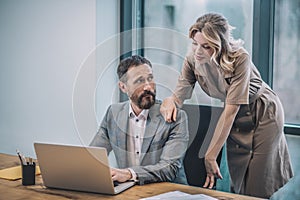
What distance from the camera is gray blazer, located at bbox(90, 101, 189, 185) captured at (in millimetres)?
2443

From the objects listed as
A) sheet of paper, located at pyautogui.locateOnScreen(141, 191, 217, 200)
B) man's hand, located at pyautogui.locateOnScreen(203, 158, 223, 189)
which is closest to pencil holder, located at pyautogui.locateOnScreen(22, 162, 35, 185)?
sheet of paper, located at pyautogui.locateOnScreen(141, 191, 217, 200)

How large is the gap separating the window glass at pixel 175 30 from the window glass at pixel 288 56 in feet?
0.61

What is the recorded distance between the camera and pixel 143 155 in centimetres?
262

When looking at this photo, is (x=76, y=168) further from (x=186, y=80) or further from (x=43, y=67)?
(x=43, y=67)

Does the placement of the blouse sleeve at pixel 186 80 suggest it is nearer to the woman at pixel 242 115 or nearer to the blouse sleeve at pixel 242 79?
the woman at pixel 242 115

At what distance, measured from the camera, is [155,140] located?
2582 millimetres

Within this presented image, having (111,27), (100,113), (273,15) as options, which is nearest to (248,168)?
(273,15)

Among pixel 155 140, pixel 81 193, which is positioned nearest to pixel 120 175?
pixel 81 193

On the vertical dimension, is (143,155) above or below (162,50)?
below

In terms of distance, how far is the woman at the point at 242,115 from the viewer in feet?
9.13

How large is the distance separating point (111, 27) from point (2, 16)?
3.26 feet

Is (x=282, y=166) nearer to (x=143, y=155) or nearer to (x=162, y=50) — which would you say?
(x=143, y=155)

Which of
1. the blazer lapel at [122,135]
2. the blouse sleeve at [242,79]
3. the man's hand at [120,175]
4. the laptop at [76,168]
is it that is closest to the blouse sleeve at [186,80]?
the blouse sleeve at [242,79]

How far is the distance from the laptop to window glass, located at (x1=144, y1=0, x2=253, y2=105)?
111 centimetres
